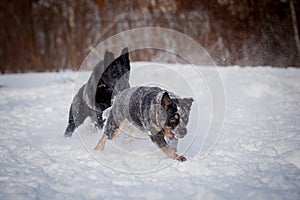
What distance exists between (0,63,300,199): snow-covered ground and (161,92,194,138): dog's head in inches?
15.3

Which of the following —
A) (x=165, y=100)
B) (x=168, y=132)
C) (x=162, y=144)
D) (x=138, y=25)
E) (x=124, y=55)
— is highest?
(x=138, y=25)

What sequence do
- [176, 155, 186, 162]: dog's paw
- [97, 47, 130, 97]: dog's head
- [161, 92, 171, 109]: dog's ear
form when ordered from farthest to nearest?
[97, 47, 130, 97]: dog's head, [176, 155, 186, 162]: dog's paw, [161, 92, 171, 109]: dog's ear

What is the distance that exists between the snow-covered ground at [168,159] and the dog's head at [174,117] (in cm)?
39

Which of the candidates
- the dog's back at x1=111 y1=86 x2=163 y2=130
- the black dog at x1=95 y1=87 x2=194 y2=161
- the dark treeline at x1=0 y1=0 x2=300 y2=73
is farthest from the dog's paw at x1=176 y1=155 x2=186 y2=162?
the dark treeline at x1=0 y1=0 x2=300 y2=73

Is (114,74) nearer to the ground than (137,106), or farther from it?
farther from it

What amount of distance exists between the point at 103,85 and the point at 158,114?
1263mm

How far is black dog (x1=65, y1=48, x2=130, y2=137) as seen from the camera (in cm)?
452

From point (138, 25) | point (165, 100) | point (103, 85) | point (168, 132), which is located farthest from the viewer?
point (138, 25)

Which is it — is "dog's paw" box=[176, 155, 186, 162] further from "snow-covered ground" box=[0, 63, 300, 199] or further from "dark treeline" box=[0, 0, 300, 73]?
"dark treeline" box=[0, 0, 300, 73]

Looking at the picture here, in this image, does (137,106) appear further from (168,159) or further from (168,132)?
(168,159)

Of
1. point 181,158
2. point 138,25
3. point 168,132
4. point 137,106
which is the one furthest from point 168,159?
point 138,25

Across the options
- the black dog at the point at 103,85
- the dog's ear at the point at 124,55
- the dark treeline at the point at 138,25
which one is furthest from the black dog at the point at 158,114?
the dark treeline at the point at 138,25

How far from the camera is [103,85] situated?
4559 millimetres

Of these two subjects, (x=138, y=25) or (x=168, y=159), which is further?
(x=138, y=25)
